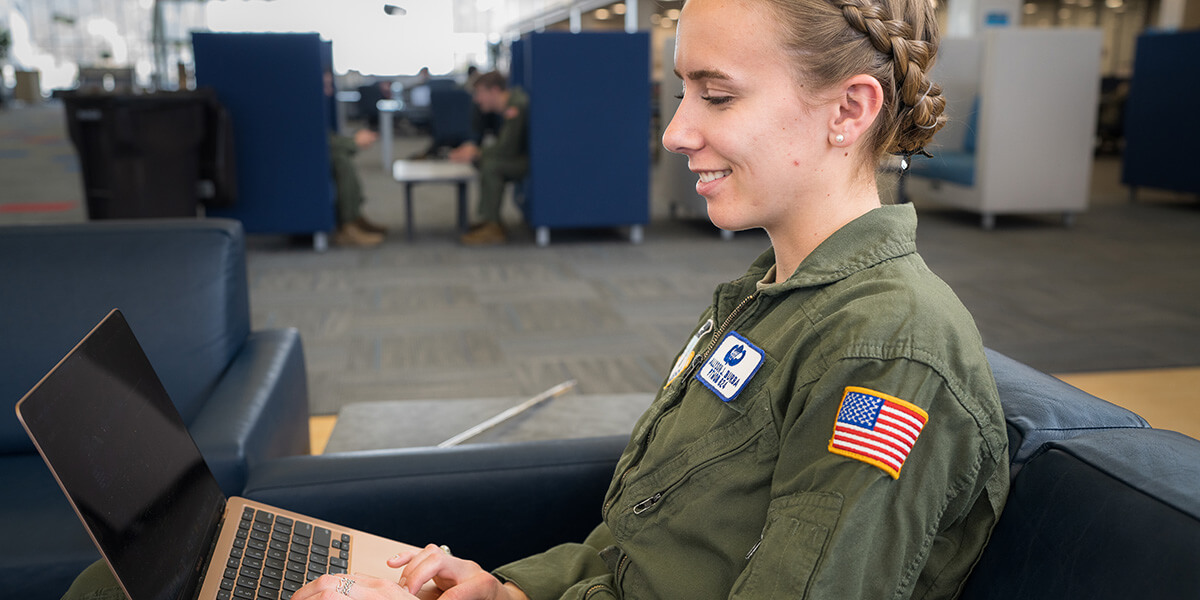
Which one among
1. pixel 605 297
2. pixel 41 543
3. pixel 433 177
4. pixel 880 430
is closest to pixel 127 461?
pixel 41 543

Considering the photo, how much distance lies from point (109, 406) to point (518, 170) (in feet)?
16.1

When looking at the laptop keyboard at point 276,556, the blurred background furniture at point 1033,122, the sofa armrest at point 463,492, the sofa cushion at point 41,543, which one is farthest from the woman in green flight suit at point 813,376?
the blurred background furniture at point 1033,122

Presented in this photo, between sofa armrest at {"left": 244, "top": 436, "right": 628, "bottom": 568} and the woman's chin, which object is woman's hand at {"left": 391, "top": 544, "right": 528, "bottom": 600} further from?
the woman's chin

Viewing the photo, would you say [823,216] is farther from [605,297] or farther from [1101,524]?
[605,297]

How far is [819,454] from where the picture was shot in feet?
2.25

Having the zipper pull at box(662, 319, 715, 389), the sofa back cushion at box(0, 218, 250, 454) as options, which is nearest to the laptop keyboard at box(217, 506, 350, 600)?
the zipper pull at box(662, 319, 715, 389)

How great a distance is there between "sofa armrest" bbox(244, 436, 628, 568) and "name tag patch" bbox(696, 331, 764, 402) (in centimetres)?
43

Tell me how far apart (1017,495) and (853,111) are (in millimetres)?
340

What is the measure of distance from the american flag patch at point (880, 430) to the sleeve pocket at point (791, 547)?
4cm

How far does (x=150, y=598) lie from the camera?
0.79 meters

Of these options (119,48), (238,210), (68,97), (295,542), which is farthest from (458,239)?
(119,48)

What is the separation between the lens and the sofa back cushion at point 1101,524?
602 mm

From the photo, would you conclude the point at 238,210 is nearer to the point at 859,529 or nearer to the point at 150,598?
the point at 150,598

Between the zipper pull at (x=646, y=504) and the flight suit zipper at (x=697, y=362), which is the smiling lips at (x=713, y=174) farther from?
the zipper pull at (x=646, y=504)
